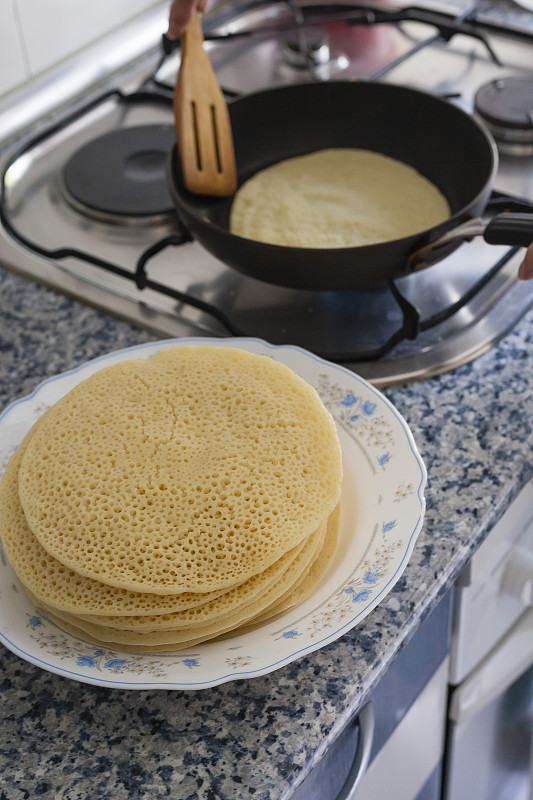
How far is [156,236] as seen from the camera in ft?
3.21

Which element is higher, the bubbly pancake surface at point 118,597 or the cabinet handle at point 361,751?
the bubbly pancake surface at point 118,597

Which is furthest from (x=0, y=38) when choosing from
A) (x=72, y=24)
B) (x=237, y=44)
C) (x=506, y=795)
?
(x=506, y=795)

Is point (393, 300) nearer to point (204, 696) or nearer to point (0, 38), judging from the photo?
point (204, 696)

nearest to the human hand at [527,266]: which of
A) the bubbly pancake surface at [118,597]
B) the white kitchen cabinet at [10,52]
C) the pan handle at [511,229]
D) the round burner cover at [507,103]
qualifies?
the pan handle at [511,229]

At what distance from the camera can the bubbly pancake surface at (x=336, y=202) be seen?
0.88 meters

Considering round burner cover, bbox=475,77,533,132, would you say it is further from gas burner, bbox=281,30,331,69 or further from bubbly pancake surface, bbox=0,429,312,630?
bubbly pancake surface, bbox=0,429,312,630

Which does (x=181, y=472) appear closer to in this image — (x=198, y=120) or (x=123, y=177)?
(x=198, y=120)

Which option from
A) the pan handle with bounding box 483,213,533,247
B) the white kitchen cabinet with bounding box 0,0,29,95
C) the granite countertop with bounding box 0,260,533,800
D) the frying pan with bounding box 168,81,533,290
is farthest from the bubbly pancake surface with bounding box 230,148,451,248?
the white kitchen cabinet with bounding box 0,0,29,95

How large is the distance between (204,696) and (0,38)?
906 millimetres

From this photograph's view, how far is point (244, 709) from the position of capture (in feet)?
1.84

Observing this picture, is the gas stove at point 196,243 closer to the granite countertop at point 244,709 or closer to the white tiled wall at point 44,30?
the white tiled wall at point 44,30

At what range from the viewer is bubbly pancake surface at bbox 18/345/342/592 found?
0.54 metres

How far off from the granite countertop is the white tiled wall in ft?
2.61

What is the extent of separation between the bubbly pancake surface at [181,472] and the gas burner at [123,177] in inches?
15.0
